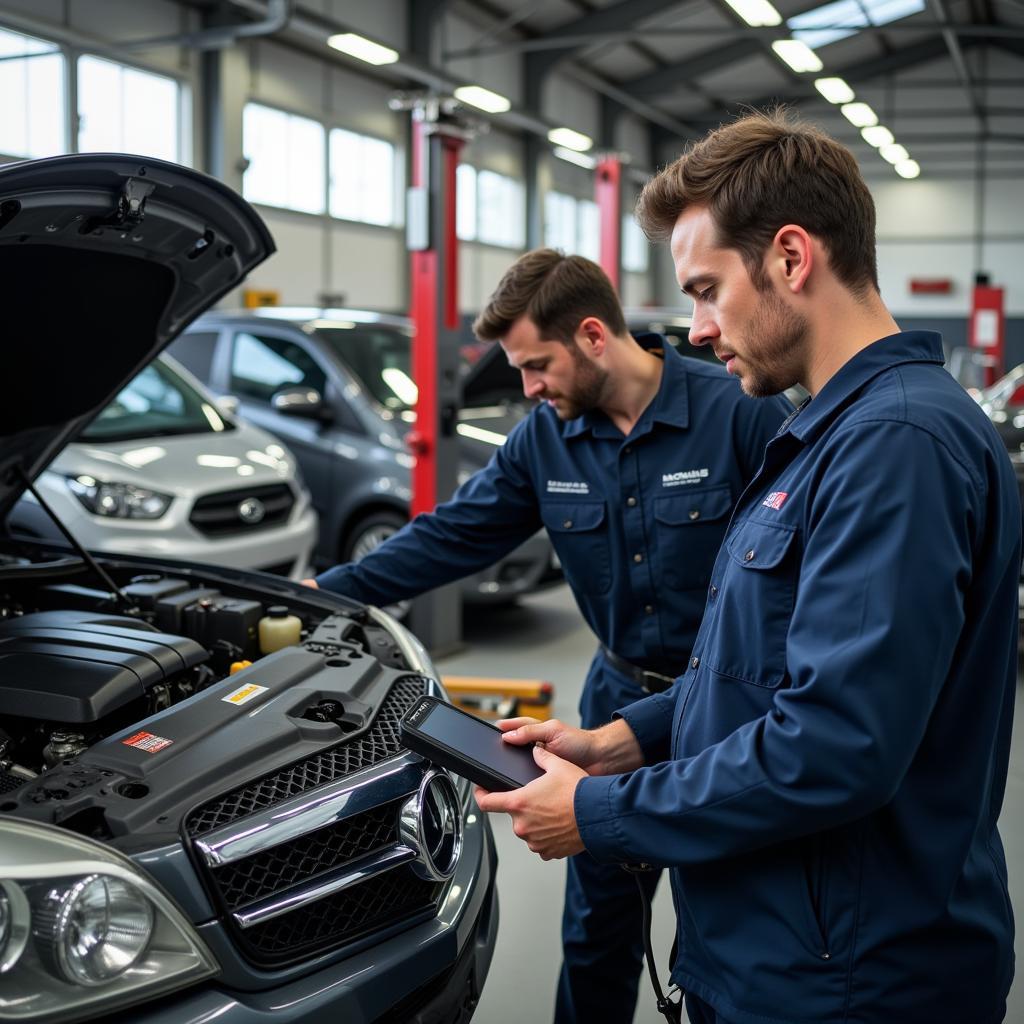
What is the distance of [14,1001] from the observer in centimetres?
120

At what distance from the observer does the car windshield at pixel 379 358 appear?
570 centimetres

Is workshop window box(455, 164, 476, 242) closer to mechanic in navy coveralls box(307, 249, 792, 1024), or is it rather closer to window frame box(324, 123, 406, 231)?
window frame box(324, 123, 406, 231)

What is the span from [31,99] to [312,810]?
9233 millimetres

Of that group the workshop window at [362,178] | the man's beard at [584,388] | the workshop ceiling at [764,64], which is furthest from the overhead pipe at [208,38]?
the man's beard at [584,388]

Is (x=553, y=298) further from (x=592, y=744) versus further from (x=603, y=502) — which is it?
(x=592, y=744)

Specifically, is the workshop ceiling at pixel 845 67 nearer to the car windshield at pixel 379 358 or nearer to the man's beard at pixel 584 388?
the car windshield at pixel 379 358

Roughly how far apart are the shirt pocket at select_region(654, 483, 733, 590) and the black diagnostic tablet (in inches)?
27.6

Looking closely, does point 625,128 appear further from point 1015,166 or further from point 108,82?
point 108,82

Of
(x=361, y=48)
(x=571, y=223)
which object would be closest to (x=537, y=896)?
(x=361, y=48)

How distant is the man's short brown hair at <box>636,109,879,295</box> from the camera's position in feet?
4.00

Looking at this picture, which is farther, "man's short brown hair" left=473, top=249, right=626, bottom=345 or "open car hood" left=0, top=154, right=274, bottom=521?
"man's short brown hair" left=473, top=249, right=626, bottom=345

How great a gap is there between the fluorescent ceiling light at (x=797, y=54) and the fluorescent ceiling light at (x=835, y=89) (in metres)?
0.79

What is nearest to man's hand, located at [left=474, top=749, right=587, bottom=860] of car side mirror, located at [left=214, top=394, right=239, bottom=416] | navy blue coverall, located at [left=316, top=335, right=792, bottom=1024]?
navy blue coverall, located at [left=316, top=335, right=792, bottom=1024]

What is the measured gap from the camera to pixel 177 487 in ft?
14.9
